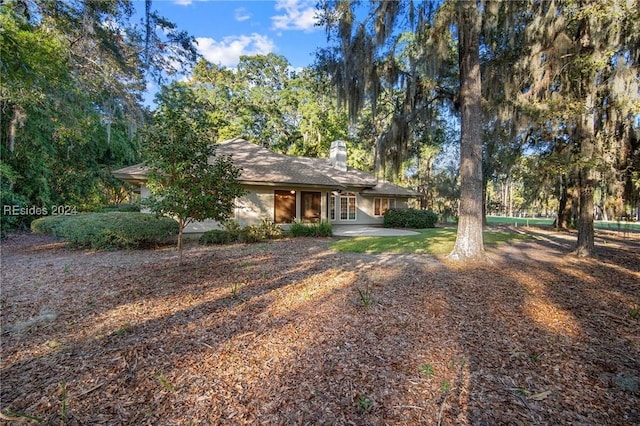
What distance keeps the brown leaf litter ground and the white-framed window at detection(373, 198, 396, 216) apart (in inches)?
A: 518

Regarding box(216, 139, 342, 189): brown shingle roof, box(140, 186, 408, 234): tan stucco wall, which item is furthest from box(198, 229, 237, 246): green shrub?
box(216, 139, 342, 189): brown shingle roof

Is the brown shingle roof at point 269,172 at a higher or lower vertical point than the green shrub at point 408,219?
higher

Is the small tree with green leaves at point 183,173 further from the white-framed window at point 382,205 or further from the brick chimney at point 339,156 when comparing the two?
the white-framed window at point 382,205

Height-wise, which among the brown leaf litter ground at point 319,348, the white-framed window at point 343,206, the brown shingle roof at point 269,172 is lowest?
the brown leaf litter ground at point 319,348

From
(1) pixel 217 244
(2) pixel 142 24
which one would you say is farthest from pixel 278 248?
(2) pixel 142 24

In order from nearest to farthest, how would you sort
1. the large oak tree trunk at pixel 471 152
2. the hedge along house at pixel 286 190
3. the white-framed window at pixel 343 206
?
the large oak tree trunk at pixel 471 152
the hedge along house at pixel 286 190
the white-framed window at pixel 343 206

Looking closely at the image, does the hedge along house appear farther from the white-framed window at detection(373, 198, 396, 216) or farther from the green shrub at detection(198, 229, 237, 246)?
the green shrub at detection(198, 229, 237, 246)

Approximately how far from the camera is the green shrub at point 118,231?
8367 millimetres

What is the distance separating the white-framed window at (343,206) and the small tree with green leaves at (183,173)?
11648mm

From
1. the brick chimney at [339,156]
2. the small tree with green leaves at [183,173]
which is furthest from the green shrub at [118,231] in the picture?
the brick chimney at [339,156]

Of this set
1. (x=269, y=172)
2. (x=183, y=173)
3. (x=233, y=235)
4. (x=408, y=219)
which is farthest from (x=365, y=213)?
A: (x=183, y=173)

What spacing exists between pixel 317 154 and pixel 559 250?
19279 mm

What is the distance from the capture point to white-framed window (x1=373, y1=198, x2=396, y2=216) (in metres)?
19.0

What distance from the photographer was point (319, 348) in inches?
121
